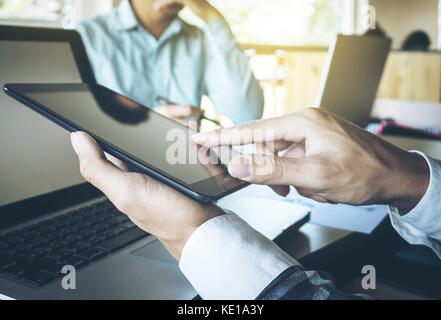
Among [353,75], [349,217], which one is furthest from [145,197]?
[353,75]

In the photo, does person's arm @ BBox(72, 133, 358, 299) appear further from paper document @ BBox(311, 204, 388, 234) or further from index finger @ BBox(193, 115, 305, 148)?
paper document @ BBox(311, 204, 388, 234)

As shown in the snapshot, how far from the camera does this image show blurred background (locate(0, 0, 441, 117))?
227cm

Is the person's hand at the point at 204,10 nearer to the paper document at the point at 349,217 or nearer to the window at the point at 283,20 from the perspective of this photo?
the paper document at the point at 349,217

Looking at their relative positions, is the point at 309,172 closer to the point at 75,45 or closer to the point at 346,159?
the point at 346,159

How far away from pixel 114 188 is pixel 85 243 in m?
0.16

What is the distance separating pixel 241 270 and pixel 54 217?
324 mm

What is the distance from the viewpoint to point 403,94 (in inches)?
124

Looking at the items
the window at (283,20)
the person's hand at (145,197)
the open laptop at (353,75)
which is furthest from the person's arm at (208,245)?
the window at (283,20)

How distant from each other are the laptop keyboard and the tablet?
15cm

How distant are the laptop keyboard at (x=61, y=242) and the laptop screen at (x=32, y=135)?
0.06 meters

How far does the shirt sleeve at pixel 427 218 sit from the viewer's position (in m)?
0.57
